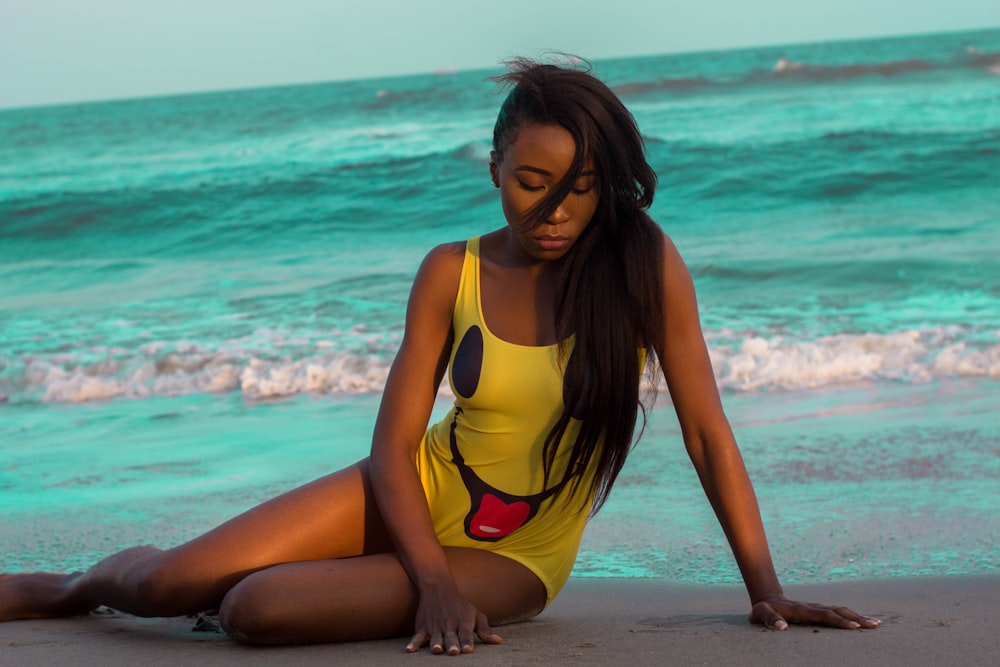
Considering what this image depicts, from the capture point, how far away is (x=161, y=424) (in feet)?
19.3

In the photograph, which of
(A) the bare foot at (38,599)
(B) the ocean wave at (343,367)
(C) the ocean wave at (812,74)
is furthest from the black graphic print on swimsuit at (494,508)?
(C) the ocean wave at (812,74)

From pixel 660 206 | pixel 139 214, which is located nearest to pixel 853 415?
pixel 660 206

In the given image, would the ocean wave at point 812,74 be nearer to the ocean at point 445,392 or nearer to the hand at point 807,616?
the ocean at point 445,392

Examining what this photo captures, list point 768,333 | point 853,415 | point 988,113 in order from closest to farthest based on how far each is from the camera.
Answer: point 853,415
point 768,333
point 988,113

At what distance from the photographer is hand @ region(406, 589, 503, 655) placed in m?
2.42

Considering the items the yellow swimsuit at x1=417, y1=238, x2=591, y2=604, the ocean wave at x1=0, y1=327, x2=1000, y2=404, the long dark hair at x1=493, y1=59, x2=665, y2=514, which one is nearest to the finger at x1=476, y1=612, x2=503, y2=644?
the yellow swimsuit at x1=417, y1=238, x2=591, y2=604

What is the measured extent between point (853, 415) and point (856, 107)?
58.2 feet

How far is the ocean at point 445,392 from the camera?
406 cm

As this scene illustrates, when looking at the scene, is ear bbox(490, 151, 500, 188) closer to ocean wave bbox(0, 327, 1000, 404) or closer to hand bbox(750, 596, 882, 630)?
hand bbox(750, 596, 882, 630)

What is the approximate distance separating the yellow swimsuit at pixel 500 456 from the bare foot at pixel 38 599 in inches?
40.6

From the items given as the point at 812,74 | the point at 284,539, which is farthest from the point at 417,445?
the point at 812,74

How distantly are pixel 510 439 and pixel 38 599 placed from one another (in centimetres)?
139

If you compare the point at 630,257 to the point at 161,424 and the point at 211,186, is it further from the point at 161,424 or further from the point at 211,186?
the point at 211,186

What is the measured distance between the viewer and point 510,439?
2799 millimetres
